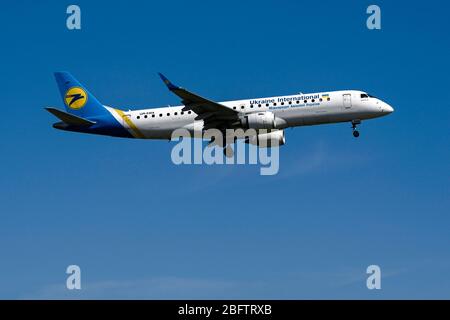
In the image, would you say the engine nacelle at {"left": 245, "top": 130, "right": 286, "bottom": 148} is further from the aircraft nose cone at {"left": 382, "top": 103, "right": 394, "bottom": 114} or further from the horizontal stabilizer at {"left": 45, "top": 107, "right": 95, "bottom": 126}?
the horizontal stabilizer at {"left": 45, "top": 107, "right": 95, "bottom": 126}

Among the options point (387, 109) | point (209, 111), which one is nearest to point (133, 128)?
point (209, 111)

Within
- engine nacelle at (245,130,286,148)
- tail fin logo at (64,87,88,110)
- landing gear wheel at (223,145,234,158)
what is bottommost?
landing gear wheel at (223,145,234,158)

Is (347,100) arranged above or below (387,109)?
above

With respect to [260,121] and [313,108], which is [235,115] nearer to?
[260,121]

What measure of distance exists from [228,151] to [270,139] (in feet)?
11.6

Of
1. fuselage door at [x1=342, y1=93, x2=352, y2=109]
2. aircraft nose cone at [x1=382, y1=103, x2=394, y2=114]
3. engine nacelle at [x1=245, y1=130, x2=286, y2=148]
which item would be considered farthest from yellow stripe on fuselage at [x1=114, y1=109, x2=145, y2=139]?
aircraft nose cone at [x1=382, y1=103, x2=394, y2=114]

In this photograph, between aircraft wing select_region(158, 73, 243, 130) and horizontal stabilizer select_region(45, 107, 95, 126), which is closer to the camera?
aircraft wing select_region(158, 73, 243, 130)

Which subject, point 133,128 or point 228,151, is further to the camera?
point 228,151

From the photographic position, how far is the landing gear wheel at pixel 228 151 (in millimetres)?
Result: 60938

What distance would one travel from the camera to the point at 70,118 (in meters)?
59.7

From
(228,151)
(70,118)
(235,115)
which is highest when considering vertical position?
(70,118)

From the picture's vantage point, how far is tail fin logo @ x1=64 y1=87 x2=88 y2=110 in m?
63.3

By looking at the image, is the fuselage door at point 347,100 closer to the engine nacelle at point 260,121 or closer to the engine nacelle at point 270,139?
the engine nacelle at point 260,121

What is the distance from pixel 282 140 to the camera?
195 ft
